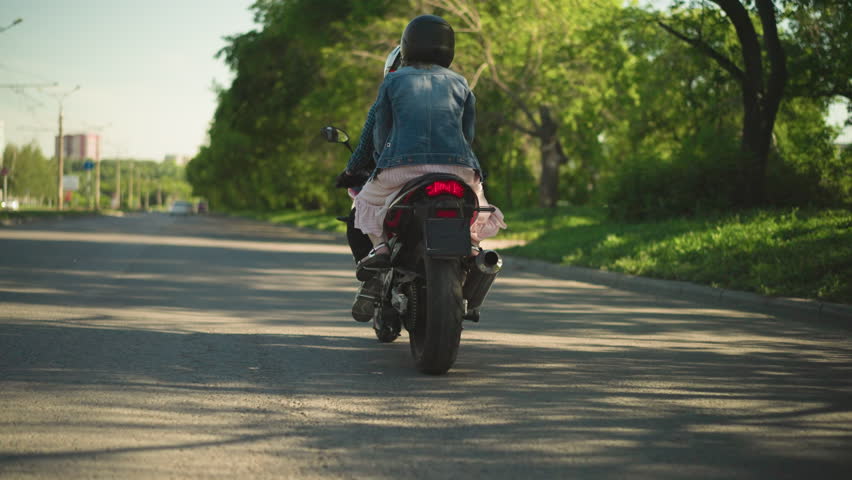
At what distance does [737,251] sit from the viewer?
1256cm

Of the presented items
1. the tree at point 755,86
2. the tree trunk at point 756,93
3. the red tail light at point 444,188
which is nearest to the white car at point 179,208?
the tree at point 755,86

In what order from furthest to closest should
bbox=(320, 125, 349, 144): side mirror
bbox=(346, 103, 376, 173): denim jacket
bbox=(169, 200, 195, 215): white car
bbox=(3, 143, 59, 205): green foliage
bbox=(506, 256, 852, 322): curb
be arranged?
bbox=(3, 143, 59, 205): green foliage < bbox=(169, 200, 195, 215): white car < bbox=(506, 256, 852, 322): curb < bbox=(320, 125, 349, 144): side mirror < bbox=(346, 103, 376, 173): denim jacket

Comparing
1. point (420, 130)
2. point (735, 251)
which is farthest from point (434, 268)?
point (735, 251)

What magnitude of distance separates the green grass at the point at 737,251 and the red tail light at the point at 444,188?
553 cm

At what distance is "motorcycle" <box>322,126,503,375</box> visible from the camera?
18.3 ft

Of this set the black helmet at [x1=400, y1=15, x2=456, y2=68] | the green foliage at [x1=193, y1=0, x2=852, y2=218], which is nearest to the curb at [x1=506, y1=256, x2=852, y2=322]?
the green foliage at [x1=193, y1=0, x2=852, y2=218]

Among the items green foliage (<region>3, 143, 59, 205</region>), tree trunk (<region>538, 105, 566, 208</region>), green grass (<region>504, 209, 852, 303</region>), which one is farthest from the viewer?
green foliage (<region>3, 143, 59, 205</region>)

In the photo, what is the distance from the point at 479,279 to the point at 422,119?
108 cm

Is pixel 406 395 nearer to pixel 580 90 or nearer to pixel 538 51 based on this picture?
pixel 538 51

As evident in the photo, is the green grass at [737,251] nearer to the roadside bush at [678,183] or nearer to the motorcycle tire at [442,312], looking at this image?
the roadside bush at [678,183]

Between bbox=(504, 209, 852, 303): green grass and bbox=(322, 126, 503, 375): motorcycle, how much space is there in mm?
5408

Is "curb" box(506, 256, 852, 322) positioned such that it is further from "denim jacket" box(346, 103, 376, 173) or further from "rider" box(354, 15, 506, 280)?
"denim jacket" box(346, 103, 376, 173)

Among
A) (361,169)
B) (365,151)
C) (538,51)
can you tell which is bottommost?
(361,169)

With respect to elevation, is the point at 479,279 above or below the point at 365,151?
below
